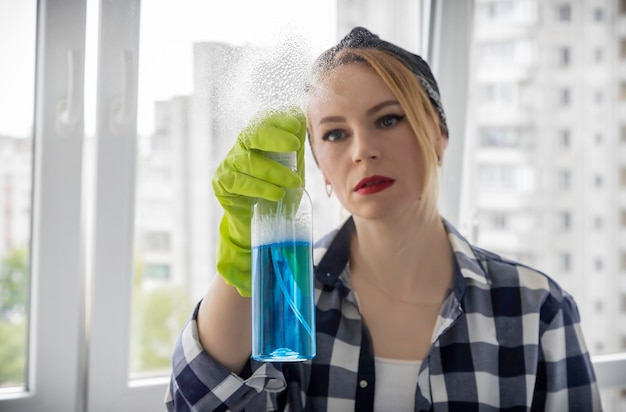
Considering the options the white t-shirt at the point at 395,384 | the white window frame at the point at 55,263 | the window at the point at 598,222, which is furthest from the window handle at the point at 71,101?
the window at the point at 598,222

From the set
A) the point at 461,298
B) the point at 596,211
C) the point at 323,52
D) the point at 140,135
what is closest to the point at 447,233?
the point at 461,298

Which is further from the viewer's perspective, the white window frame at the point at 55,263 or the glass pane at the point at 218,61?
the white window frame at the point at 55,263

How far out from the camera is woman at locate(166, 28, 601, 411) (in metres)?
0.80

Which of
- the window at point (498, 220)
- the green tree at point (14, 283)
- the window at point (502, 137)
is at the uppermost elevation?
the window at point (502, 137)

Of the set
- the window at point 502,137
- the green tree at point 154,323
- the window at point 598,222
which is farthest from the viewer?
the window at point 598,222

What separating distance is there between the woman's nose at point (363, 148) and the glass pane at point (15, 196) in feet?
1.94

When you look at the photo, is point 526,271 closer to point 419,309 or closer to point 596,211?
point 419,309

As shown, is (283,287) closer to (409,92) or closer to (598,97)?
(409,92)

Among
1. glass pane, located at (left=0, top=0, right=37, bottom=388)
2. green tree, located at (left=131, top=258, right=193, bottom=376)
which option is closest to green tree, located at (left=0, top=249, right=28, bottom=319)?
glass pane, located at (left=0, top=0, right=37, bottom=388)

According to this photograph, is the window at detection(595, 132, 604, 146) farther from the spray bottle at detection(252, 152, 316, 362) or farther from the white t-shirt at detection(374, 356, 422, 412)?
the spray bottle at detection(252, 152, 316, 362)

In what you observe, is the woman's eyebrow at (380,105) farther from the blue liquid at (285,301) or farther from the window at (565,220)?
the window at (565,220)

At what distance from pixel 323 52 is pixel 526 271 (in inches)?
21.1

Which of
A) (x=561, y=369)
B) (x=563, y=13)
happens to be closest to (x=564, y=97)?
(x=563, y=13)

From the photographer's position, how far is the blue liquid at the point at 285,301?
0.70 metres
